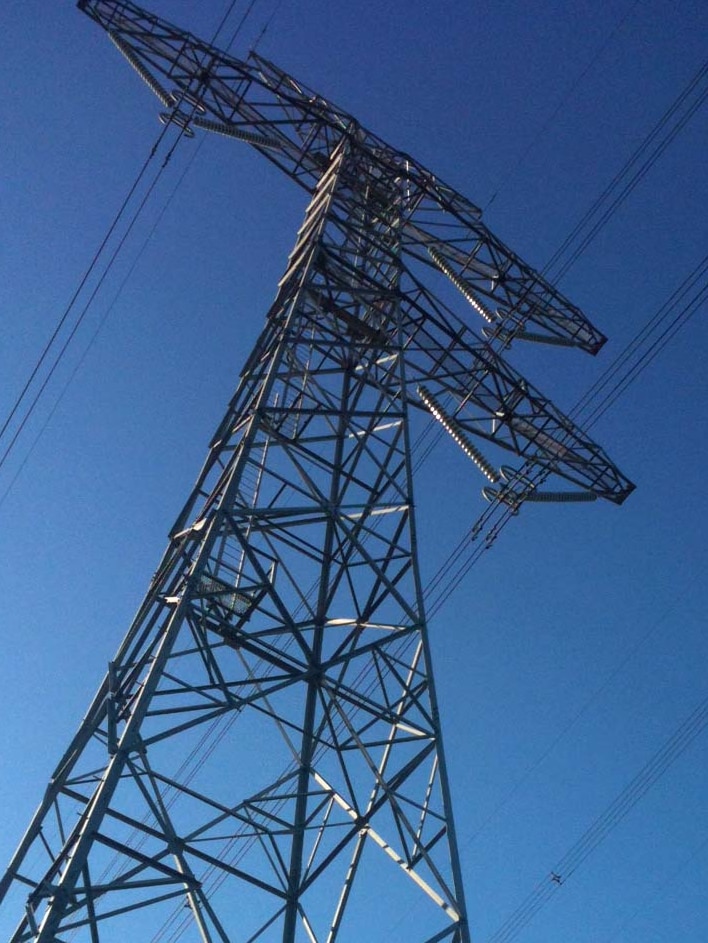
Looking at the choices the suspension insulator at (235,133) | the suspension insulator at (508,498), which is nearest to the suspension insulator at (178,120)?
the suspension insulator at (235,133)

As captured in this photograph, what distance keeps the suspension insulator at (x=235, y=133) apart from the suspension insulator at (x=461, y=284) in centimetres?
358

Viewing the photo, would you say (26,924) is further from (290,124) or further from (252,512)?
(290,124)

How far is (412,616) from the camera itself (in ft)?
39.4

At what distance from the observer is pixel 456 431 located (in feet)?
55.2

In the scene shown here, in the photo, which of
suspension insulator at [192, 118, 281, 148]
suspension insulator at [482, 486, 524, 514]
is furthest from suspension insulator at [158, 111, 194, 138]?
suspension insulator at [482, 486, 524, 514]

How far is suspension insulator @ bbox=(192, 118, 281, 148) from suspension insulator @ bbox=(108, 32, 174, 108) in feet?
2.17

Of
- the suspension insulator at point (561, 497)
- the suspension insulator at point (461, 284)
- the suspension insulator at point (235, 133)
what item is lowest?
the suspension insulator at point (561, 497)

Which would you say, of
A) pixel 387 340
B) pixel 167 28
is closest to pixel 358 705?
pixel 387 340

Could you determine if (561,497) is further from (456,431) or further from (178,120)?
(178,120)

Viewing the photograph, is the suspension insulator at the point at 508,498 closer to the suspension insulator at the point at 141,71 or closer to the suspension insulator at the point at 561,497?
the suspension insulator at the point at 561,497

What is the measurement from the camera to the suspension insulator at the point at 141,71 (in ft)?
58.8

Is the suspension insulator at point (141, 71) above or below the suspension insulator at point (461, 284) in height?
above

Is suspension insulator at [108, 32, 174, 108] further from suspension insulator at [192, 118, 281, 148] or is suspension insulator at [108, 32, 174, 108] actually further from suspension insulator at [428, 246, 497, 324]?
suspension insulator at [428, 246, 497, 324]

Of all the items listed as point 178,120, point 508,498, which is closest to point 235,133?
point 178,120
